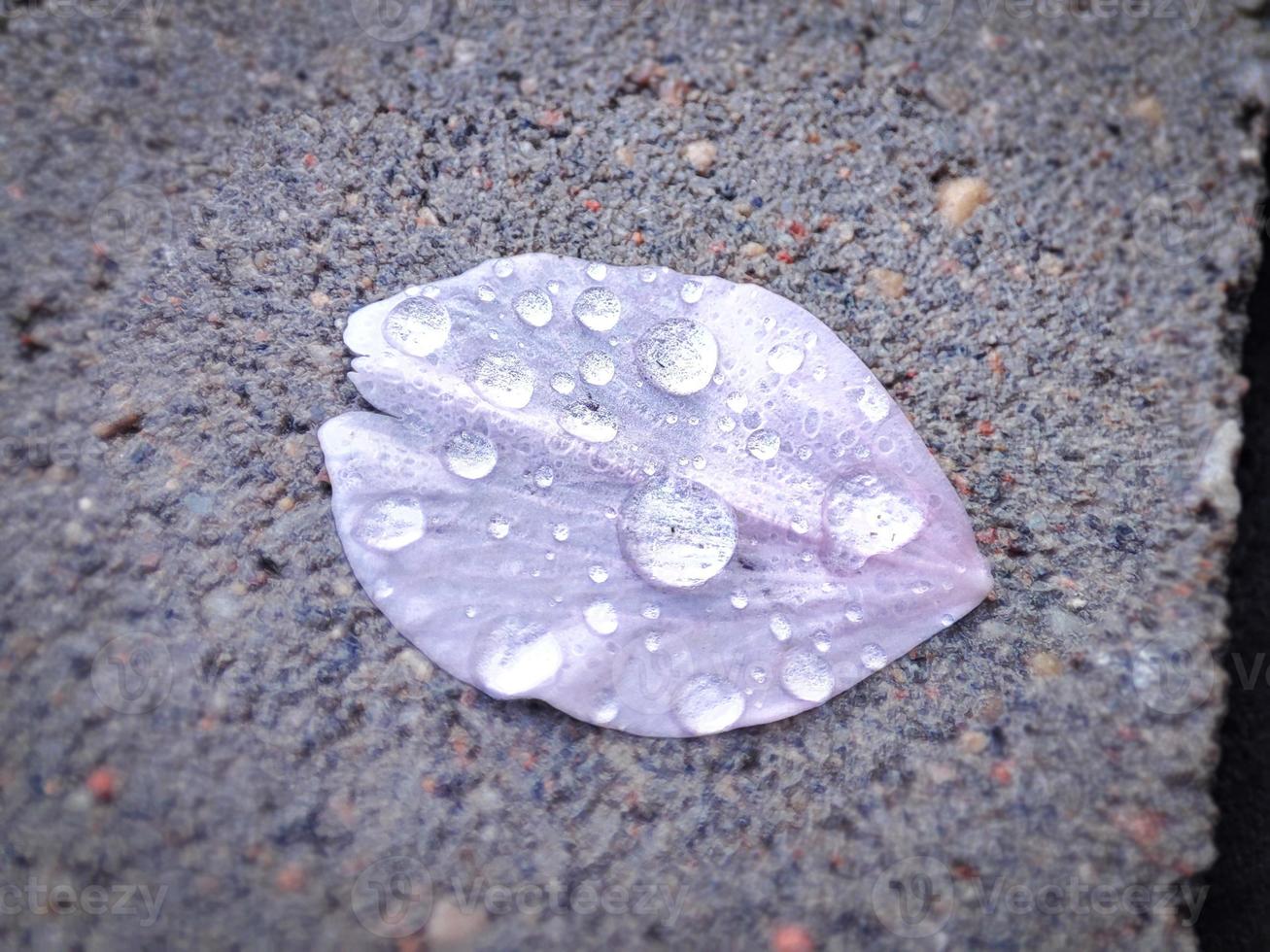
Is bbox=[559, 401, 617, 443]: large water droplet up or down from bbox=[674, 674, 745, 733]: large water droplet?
up

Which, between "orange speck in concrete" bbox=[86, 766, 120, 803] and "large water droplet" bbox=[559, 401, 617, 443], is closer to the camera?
"orange speck in concrete" bbox=[86, 766, 120, 803]

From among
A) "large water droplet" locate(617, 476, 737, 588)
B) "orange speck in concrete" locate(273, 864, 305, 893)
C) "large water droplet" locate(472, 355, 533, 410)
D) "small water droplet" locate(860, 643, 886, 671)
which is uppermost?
"large water droplet" locate(472, 355, 533, 410)

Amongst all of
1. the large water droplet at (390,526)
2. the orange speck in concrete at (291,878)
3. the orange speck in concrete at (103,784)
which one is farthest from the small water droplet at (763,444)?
the orange speck in concrete at (103,784)

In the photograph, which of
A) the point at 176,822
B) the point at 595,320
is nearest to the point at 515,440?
the point at 595,320

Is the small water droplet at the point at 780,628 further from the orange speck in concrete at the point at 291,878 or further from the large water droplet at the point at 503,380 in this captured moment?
the orange speck in concrete at the point at 291,878

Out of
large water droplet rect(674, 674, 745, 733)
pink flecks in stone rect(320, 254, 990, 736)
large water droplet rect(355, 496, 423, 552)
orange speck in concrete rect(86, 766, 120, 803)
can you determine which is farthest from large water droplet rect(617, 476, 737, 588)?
orange speck in concrete rect(86, 766, 120, 803)

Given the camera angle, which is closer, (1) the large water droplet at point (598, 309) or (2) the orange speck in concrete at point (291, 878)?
(2) the orange speck in concrete at point (291, 878)

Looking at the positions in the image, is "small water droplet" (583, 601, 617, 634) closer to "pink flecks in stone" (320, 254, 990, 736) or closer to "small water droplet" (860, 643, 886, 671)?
"pink flecks in stone" (320, 254, 990, 736)

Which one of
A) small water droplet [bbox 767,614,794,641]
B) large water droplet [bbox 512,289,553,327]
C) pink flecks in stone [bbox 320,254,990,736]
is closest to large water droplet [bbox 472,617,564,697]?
pink flecks in stone [bbox 320,254,990,736]
